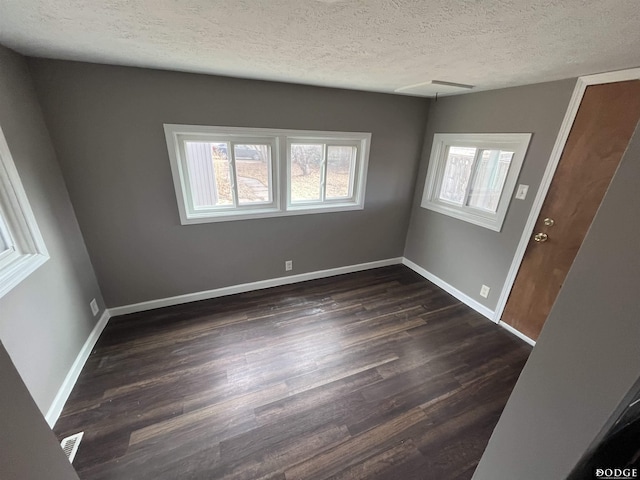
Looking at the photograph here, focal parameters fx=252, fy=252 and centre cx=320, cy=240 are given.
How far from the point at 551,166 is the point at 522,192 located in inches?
10.5

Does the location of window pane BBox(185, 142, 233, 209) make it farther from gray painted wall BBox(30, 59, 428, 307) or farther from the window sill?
the window sill

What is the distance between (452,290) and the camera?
9.59ft

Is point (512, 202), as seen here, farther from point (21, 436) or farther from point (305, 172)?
point (21, 436)

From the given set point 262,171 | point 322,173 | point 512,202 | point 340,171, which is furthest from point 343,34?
point 512,202

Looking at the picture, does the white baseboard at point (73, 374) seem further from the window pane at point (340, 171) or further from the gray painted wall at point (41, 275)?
the window pane at point (340, 171)

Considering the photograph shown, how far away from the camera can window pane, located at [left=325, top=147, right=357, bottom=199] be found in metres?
2.83

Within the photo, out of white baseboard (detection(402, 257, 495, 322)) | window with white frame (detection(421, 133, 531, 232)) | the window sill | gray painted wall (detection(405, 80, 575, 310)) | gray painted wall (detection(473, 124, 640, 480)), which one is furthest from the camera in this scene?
white baseboard (detection(402, 257, 495, 322))

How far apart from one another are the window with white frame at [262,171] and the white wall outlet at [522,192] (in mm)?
1454

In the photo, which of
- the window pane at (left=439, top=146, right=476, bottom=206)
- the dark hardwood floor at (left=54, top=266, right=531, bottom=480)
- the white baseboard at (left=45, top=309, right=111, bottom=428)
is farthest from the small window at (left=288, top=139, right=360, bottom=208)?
the white baseboard at (left=45, top=309, right=111, bottom=428)

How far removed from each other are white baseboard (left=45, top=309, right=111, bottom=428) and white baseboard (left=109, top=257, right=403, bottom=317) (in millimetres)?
204

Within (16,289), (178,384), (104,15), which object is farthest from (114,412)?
(104,15)

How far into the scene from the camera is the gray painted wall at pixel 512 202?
1.97 m

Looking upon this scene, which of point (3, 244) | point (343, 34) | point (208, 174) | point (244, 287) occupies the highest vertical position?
point (343, 34)

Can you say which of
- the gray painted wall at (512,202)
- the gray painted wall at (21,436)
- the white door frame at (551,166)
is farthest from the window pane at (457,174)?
the gray painted wall at (21,436)
